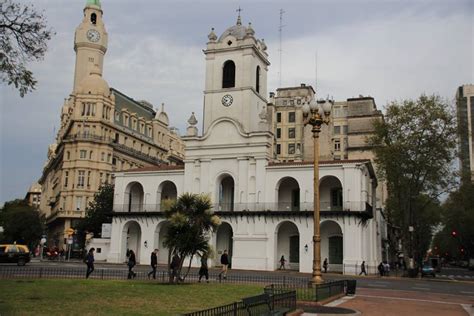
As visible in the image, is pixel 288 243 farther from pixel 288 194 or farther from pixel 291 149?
pixel 291 149

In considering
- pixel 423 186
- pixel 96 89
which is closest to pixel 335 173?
pixel 423 186

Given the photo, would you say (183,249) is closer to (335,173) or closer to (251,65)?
(335,173)

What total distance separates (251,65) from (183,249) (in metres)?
31.2

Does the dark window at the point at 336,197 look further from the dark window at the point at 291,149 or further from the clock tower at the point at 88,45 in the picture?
the clock tower at the point at 88,45

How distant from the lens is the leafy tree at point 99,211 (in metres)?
58.3

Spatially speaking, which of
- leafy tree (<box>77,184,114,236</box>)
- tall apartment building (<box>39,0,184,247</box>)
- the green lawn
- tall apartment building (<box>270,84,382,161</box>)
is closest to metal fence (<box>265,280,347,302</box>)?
the green lawn

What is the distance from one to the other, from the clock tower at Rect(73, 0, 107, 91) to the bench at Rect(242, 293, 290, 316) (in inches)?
2771

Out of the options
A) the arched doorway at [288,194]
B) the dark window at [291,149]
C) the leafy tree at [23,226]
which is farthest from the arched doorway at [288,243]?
the leafy tree at [23,226]

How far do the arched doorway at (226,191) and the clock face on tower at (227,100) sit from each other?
751 cm

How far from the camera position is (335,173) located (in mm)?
44469

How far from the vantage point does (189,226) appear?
952 inches

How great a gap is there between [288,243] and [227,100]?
1553 centimetres

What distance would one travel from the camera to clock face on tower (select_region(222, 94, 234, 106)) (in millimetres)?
51531

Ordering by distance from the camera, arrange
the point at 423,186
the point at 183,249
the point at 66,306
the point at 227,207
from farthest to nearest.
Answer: the point at 227,207 < the point at 423,186 < the point at 183,249 < the point at 66,306
